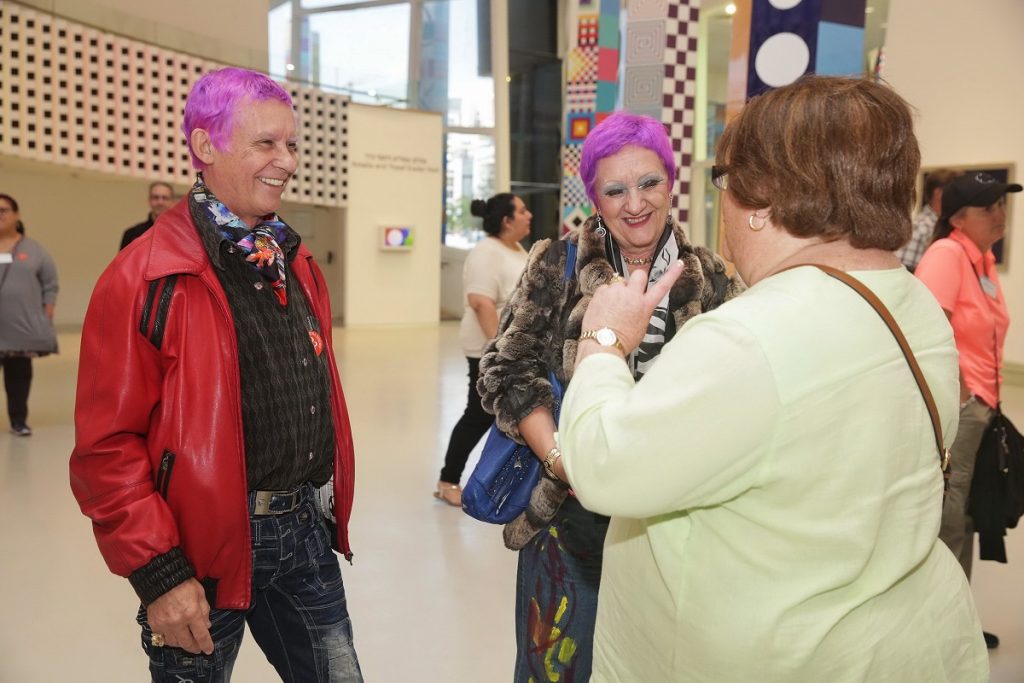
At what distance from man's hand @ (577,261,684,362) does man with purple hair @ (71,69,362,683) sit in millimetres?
749

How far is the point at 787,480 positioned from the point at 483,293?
3.94m

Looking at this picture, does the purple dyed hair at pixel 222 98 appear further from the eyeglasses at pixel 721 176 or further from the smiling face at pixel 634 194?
the eyeglasses at pixel 721 176

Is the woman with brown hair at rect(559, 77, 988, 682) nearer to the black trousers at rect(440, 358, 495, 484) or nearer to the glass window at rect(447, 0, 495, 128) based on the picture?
the black trousers at rect(440, 358, 495, 484)

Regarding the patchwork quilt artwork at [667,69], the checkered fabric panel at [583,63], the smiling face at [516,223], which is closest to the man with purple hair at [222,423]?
the smiling face at [516,223]

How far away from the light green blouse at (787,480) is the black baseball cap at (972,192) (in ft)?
7.57

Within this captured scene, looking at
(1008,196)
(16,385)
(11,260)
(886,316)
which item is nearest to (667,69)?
(886,316)

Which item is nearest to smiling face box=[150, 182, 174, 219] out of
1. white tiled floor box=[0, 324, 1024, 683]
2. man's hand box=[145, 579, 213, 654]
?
white tiled floor box=[0, 324, 1024, 683]

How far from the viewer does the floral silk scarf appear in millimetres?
1812

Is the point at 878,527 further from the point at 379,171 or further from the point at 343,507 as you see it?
the point at 379,171

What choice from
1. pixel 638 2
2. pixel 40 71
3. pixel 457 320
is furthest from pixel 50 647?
pixel 457 320

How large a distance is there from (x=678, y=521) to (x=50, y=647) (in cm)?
295

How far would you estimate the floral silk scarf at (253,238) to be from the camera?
1.81 metres

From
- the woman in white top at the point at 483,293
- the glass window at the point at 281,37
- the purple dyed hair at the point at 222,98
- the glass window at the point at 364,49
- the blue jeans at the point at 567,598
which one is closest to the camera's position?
the purple dyed hair at the point at 222,98

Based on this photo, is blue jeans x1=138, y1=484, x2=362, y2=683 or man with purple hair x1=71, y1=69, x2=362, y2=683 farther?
blue jeans x1=138, y1=484, x2=362, y2=683
